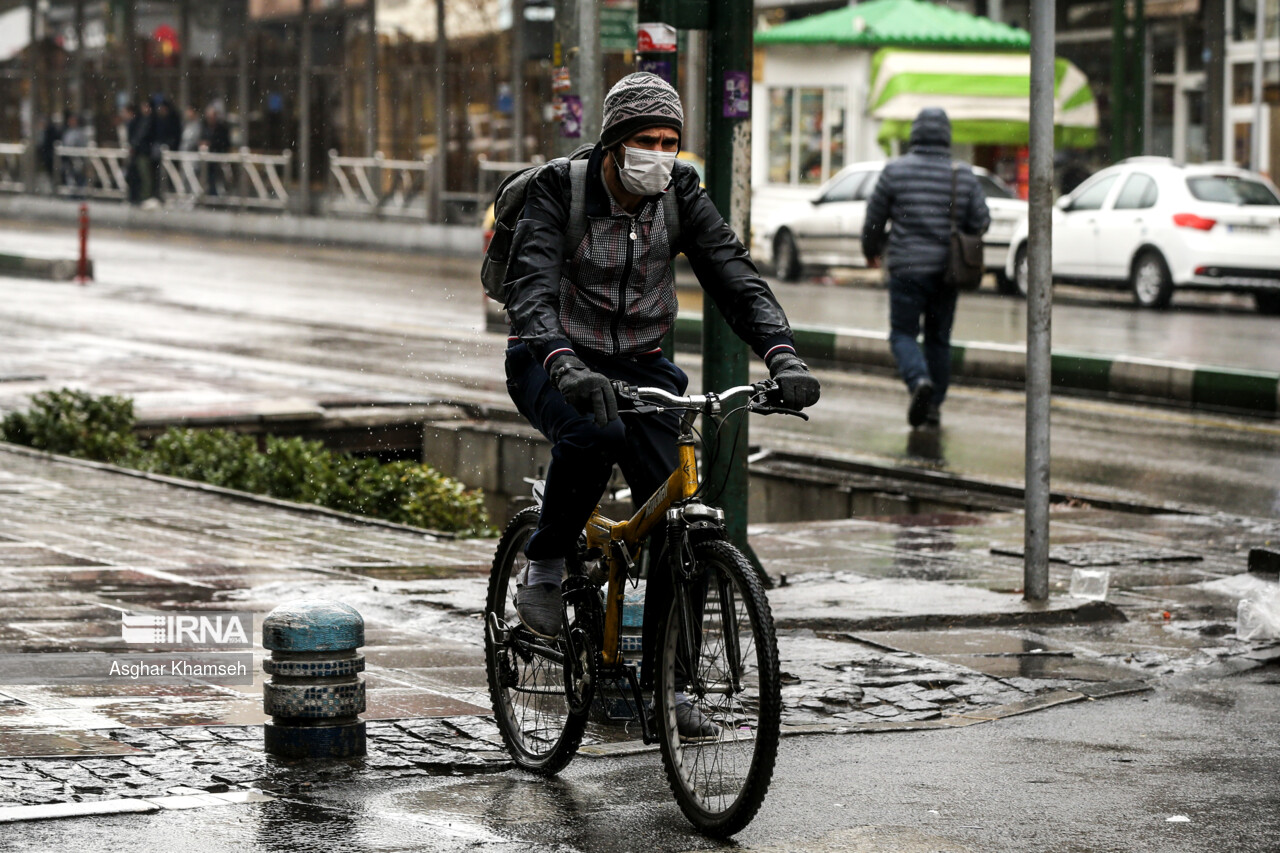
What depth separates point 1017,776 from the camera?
5.48m

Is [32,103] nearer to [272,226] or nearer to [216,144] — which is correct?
[216,144]

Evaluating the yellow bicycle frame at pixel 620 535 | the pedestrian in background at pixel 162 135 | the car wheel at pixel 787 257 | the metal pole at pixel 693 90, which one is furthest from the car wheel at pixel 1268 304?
the pedestrian in background at pixel 162 135

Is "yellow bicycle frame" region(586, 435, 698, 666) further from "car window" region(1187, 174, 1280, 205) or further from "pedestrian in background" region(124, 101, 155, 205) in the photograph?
"pedestrian in background" region(124, 101, 155, 205)

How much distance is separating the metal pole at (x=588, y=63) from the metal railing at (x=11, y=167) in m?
40.9

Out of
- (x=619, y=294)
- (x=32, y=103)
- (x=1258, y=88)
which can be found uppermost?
(x=32, y=103)

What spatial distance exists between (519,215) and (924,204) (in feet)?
29.1

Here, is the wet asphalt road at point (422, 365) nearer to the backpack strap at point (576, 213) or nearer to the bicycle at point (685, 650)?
the bicycle at point (685, 650)

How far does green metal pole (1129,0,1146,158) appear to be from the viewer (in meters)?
33.1

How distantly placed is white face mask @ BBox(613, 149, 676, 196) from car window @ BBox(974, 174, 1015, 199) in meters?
22.3

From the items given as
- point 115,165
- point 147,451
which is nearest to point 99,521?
point 147,451

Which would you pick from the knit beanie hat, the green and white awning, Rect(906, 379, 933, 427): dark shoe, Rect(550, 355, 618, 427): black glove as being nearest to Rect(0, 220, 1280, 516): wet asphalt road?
Rect(906, 379, 933, 427): dark shoe

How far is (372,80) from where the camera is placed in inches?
1593

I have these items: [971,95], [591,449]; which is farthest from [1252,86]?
[591,449]

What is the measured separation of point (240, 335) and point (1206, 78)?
736 inches
